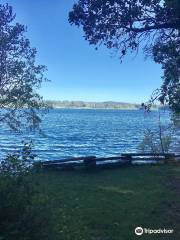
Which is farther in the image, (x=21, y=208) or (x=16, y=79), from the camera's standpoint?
(x=16, y=79)

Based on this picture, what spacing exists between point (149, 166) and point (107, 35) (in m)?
10.4

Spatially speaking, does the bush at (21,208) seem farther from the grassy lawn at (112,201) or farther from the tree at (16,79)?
the tree at (16,79)

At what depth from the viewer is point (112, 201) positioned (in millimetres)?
14000

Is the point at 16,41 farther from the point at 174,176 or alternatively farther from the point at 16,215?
the point at 16,215

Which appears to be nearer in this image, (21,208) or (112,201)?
(21,208)

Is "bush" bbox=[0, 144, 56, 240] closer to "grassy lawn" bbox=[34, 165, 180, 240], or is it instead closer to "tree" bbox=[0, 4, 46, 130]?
"grassy lawn" bbox=[34, 165, 180, 240]

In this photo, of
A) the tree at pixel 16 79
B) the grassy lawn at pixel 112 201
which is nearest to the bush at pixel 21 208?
the grassy lawn at pixel 112 201

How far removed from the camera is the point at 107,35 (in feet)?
50.3

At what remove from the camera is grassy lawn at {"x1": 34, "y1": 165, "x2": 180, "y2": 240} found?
1006 centimetres

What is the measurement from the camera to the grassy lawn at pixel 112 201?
1006 cm

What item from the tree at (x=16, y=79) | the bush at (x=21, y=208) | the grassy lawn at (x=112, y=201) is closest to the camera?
the bush at (x=21, y=208)

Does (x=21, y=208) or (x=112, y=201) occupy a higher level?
(x=21, y=208)

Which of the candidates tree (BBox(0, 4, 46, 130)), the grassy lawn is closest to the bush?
the grassy lawn

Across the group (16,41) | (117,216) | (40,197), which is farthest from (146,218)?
(16,41)
